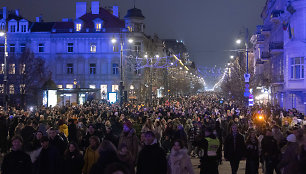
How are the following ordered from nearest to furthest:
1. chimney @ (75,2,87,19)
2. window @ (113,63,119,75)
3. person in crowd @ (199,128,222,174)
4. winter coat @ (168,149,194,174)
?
1. winter coat @ (168,149,194,174)
2. person in crowd @ (199,128,222,174)
3. window @ (113,63,119,75)
4. chimney @ (75,2,87,19)

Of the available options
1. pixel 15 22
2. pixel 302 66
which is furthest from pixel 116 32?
pixel 302 66

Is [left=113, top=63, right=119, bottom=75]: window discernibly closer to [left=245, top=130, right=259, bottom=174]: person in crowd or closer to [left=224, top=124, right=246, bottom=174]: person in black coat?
[left=224, top=124, right=246, bottom=174]: person in black coat

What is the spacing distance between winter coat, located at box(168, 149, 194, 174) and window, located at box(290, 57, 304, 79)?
31.1m

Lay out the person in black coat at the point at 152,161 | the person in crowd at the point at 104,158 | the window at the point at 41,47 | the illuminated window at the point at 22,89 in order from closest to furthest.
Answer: the person in crowd at the point at 104,158 < the person in black coat at the point at 152,161 < the illuminated window at the point at 22,89 < the window at the point at 41,47

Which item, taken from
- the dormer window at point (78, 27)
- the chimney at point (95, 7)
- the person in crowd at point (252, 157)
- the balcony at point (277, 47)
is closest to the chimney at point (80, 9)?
the chimney at point (95, 7)

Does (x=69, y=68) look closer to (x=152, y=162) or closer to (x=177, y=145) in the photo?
(x=177, y=145)

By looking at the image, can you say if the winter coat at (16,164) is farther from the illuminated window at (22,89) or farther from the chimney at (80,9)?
the chimney at (80,9)

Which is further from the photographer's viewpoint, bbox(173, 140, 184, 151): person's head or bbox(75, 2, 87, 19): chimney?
bbox(75, 2, 87, 19): chimney

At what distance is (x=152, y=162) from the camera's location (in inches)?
293

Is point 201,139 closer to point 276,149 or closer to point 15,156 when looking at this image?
point 276,149

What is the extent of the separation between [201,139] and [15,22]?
63009mm

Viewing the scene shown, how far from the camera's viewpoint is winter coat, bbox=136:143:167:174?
7438 mm

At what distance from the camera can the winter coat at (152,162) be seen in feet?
24.4

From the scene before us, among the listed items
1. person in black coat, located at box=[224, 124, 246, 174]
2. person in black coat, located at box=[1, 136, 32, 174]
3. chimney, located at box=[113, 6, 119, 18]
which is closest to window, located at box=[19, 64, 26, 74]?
chimney, located at box=[113, 6, 119, 18]
